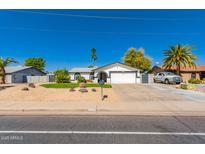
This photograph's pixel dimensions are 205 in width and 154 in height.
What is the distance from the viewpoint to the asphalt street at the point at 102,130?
4.91 meters

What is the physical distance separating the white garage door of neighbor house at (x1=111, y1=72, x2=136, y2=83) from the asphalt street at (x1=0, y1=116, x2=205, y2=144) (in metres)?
21.4

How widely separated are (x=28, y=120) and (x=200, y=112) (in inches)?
325

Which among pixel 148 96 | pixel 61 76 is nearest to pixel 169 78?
pixel 148 96

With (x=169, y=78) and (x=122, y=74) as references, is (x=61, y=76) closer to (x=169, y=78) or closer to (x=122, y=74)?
(x=122, y=74)

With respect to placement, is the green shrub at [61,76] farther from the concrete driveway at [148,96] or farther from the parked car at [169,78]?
the parked car at [169,78]

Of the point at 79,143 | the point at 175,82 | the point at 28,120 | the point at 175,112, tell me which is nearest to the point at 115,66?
the point at 175,82

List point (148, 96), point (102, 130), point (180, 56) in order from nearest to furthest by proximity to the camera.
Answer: point (102, 130), point (148, 96), point (180, 56)

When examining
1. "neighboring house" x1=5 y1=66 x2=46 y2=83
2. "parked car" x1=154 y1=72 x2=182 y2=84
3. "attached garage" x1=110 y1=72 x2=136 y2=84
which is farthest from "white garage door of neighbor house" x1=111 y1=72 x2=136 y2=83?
"neighboring house" x1=5 y1=66 x2=46 y2=83

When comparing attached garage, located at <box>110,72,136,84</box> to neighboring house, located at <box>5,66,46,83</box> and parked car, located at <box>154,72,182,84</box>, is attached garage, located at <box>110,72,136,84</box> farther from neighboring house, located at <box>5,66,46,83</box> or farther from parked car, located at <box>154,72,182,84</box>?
neighboring house, located at <box>5,66,46,83</box>

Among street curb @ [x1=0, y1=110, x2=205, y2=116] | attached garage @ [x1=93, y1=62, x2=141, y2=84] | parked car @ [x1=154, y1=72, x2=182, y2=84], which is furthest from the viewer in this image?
attached garage @ [x1=93, y1=62, x2=141, y2=84]

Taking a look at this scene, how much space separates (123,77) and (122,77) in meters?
0.17

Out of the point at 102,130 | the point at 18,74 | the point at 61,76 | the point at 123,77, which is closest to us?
the point at 102,130

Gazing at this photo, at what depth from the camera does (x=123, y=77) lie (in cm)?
2897

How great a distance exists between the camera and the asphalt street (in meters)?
4.91
